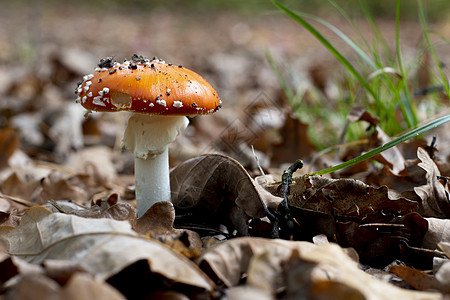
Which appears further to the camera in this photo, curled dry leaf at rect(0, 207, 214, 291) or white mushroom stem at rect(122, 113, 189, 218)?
white mushroom stem at rect(122, 113, 189, 218)

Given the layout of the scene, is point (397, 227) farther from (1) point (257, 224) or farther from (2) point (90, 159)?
(2) point (90, 159)

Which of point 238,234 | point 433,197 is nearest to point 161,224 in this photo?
point 238,234

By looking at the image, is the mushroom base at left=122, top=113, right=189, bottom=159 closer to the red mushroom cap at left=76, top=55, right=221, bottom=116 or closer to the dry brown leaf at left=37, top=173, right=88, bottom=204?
the red mushroom cap at left=76, top=55, right=221, bottom=116

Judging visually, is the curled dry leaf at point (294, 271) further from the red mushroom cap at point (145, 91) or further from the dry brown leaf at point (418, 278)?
the red mushroom cap at point (145, 91)

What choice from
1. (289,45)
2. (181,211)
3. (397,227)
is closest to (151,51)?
(289,45)

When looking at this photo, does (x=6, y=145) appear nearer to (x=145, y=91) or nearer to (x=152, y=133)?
(x=152, y=133)

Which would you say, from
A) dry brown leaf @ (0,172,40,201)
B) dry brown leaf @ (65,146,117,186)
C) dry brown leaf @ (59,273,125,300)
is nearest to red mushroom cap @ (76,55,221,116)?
dry brown leaf @ (59,273,125,300)

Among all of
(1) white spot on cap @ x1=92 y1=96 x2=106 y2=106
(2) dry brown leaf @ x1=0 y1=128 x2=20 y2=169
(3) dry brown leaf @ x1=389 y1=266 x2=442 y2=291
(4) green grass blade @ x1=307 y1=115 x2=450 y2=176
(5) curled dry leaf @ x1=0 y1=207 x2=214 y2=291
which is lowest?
(3) dry brown leaf @ x1=389 y1=266 x2=442 y2=291
